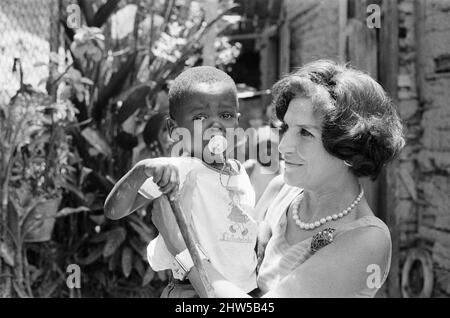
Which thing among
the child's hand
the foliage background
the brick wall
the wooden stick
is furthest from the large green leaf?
the child's hand

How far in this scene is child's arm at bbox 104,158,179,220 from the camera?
148 centimetres

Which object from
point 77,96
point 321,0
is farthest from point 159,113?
point 321,0

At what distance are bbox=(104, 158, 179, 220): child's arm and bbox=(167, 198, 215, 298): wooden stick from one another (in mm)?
36

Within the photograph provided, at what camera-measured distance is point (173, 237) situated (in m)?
1.69

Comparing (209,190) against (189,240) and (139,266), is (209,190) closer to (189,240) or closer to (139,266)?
(189,240)

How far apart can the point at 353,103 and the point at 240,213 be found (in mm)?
451

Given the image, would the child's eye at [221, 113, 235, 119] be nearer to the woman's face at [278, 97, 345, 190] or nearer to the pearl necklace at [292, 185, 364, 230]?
the woman's face at [278, 97, 345, 190]

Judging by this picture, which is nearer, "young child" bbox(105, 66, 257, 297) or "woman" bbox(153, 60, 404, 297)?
"woman" bbox(153, 60, 404, 297)

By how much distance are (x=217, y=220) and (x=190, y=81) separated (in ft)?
1.31

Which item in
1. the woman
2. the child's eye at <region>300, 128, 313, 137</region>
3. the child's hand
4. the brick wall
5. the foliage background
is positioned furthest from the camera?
the brick wall

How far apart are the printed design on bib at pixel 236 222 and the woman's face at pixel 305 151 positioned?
20cm

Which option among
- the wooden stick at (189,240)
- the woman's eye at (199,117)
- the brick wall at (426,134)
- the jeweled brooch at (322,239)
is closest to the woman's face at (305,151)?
the jeweled brooch at (322,239)

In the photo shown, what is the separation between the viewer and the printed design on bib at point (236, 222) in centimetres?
177

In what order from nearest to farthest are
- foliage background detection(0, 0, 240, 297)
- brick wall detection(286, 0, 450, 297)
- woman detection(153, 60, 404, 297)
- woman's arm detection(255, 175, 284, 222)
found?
woman detection(153, 60, 404, 297) → woman's arm detection(255, 175, 284, 222) → foliage background detection(0, 0, 240, 297) → brick wall detection(286, 0, 450, 297)
